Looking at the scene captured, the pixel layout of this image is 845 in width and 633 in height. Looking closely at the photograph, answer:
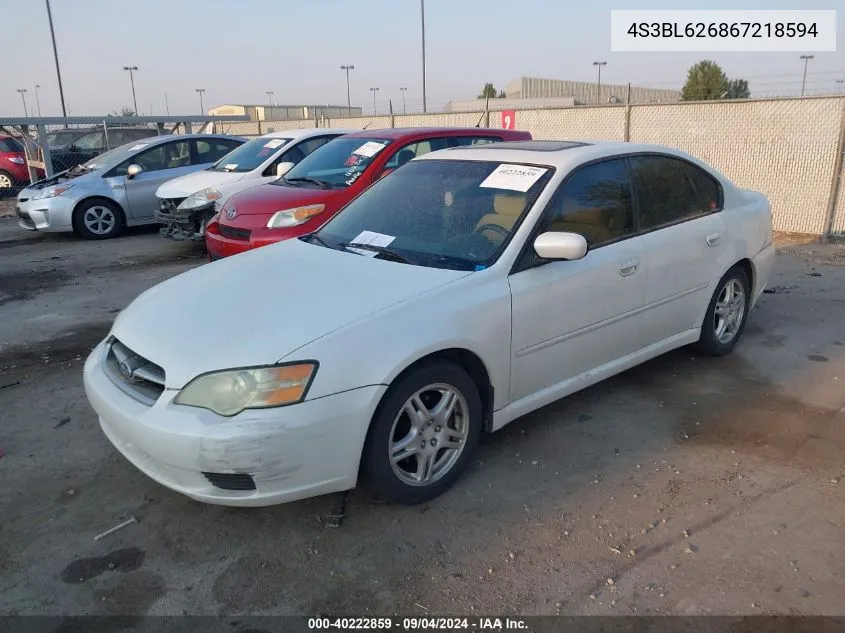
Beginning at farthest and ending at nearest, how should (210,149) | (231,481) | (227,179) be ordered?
(210,149) → (227,179) → (231,481)

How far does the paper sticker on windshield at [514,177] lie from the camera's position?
142 inches

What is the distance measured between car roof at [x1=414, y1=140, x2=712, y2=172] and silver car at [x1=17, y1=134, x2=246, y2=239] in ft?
24.9

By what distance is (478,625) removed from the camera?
241 centimetres

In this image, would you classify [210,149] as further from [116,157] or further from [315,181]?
[315,181]

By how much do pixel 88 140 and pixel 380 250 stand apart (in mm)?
15429

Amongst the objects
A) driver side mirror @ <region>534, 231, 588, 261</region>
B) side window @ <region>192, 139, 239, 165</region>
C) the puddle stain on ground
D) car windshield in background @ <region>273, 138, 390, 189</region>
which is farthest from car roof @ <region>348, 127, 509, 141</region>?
the puddle stain on ground

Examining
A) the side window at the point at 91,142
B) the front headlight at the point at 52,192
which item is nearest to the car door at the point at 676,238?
the front headlight at the point at 52,192

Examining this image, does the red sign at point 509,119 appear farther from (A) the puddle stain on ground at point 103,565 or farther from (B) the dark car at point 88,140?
(A) the puddle stain on ground at point 103,565

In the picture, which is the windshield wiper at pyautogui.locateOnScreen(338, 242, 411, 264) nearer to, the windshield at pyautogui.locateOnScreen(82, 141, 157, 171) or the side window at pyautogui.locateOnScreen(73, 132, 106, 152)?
the windshield at pyautogui.locateOnScreen(82, 141, 157, 171)

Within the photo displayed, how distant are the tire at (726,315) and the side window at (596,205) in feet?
3.81

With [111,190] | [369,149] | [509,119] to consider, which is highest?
[509,119]

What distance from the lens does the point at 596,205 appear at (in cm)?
377

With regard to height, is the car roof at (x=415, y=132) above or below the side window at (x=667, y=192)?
above

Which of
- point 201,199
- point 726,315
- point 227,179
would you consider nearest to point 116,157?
point 227,179
